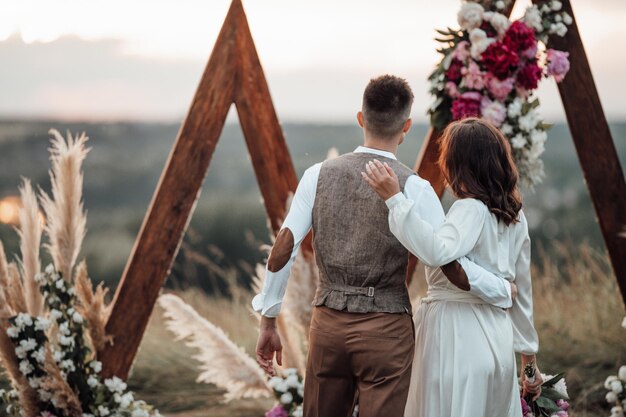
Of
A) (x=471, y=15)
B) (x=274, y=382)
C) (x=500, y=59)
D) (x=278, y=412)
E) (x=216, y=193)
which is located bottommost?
(x=278, y=412)

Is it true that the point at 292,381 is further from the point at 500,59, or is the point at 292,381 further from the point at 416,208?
the point at 500,59

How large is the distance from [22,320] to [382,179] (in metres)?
1.67

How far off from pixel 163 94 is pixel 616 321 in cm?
312

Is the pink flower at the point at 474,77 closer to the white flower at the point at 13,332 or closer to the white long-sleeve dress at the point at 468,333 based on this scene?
the white long-sleeve dress at the point at 468,333

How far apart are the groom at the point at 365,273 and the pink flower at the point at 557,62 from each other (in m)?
1.20

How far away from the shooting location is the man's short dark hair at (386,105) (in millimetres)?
2438

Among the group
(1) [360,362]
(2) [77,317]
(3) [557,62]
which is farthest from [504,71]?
(2) [77,317]

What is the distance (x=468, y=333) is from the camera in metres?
2.43

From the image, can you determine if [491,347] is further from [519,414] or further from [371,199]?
[371,199]

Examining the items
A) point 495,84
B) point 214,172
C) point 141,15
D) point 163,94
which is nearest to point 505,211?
point 495,84

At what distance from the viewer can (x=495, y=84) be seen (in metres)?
3.31

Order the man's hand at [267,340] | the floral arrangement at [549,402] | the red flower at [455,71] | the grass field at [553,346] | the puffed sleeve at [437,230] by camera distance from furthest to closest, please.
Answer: the grass field at [553,346] < the red flower at [455,71] < the floral arrangement at [549,402] < the man's hand at [267,340] < the puffed sleeve at [437,230]

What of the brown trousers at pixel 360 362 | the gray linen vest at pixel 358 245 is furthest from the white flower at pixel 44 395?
the gray linen vest at pixel 358 245

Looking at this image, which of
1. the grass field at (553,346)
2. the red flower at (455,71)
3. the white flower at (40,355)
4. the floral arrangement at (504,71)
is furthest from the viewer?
the grass field at (553,346)
